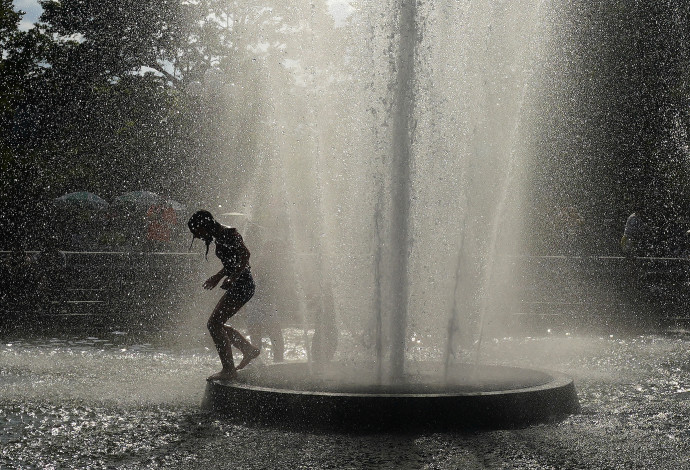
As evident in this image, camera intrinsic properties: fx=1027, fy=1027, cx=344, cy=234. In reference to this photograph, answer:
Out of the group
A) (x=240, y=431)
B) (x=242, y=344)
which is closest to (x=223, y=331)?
(x=242, y=344)

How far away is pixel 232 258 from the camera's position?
8977 millimetres

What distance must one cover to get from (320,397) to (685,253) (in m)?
25.0

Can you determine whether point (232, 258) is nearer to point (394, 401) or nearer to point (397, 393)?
point (397, 393)

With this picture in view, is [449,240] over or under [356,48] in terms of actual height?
under

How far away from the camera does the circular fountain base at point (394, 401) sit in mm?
7309

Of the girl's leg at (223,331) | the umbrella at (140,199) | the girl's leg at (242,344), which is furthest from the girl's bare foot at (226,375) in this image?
the umbrella at (140,199)

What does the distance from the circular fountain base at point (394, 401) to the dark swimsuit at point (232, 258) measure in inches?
27.2

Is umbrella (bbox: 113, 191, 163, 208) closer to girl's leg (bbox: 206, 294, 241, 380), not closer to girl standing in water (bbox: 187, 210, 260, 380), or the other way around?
girl standing in water (bbox: 187, 210, 260, 380)

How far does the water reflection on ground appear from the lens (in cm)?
644

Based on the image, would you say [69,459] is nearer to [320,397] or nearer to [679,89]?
[320,397]

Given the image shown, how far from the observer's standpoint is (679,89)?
32969mm

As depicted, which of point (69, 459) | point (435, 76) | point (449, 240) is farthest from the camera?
point (449, 240)

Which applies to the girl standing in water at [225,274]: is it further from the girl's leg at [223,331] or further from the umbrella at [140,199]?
the umbrella at [140,199]

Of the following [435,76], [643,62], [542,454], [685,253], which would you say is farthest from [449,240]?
[643,62]
